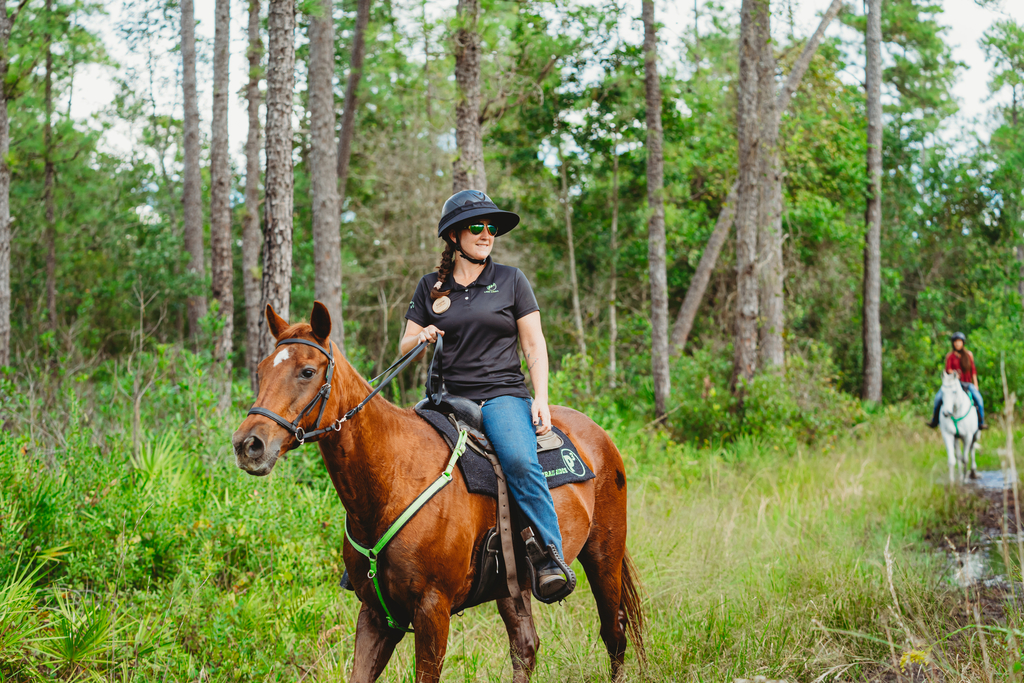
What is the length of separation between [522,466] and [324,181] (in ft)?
31.6

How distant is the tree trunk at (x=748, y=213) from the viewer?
1179 cm

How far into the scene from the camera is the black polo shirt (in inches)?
148

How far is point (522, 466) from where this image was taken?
3.68 m

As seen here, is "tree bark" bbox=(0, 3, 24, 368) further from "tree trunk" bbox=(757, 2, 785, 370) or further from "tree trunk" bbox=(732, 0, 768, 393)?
"tree trunk" bbox=(757, 2, 785, 370)

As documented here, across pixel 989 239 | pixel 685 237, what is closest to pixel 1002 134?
pixel 989 239

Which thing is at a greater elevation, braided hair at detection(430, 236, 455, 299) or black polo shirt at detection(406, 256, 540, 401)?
braided hair at detection(430, 236, 455, 299)

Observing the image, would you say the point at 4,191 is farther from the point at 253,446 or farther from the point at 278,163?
the point at 253,446

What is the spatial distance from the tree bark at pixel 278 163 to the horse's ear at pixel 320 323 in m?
5.10

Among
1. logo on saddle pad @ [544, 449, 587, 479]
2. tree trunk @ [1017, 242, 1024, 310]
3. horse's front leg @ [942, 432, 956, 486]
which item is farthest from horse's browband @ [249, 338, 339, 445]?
tree trunk @ [1017, 242, 1024, 310]

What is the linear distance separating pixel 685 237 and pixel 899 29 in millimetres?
11719

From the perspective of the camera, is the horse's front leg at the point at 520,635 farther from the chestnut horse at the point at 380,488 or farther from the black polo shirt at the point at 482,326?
the black polo shirt at the point at 482,326

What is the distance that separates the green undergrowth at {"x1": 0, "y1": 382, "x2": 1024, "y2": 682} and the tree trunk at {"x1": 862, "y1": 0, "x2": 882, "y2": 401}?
11759 millimetres

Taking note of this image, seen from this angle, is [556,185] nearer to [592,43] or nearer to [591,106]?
[591,106]

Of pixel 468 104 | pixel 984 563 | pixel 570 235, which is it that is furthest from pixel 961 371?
pixel 468 104
